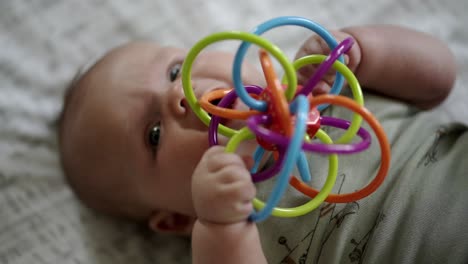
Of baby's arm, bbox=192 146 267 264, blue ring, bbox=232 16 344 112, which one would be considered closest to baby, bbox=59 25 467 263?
baby's arm, bbox=192 146 267 264

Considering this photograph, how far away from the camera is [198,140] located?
902 mm

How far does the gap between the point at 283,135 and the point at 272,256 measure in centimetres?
43

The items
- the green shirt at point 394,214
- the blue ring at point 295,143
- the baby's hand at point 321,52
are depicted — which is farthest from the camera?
the baby's hand at point 321,52

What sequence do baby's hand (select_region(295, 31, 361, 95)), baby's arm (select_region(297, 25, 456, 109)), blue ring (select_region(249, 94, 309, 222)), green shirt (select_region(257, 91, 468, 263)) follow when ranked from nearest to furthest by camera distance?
blue ring (select_region(249, 94, 309, 222)) < green shirt (select_region(257, 91, 468, 263)) < baby's hand (select_region(295, 31, 361, 95)) < baby's arm (select_region(297, 25, 456, 109))

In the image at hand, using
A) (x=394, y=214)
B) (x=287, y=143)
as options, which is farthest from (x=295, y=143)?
(x=394, y=214)

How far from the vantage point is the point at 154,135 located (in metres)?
0.98

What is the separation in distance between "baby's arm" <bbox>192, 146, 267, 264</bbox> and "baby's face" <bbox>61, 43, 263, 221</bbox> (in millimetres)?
239

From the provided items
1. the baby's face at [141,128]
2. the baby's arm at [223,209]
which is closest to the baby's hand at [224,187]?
the baby's arm at [223,209]

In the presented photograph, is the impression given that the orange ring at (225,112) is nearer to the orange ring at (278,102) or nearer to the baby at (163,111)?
the orange ring at (278,102)

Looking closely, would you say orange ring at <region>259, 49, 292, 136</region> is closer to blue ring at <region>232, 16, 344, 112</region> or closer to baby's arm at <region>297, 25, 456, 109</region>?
blue ring at <region>232, 16, 344, 112</region>

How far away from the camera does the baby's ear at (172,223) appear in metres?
1.08

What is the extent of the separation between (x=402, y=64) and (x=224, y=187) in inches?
24.5

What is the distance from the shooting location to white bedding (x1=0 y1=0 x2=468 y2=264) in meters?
1.12

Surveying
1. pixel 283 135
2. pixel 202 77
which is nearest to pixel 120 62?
pixel 202 77
